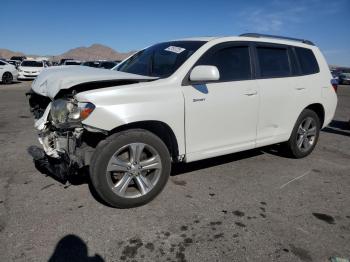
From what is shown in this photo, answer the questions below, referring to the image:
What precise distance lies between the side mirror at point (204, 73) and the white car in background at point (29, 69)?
21436mm

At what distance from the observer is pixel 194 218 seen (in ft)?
11.3

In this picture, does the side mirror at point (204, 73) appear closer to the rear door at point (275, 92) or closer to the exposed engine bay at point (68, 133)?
the exposed engine bay at point (68, 133)

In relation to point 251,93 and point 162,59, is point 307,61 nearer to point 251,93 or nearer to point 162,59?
point 251,93

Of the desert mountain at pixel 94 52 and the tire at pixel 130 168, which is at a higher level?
the desert mountain at pixel 94 52

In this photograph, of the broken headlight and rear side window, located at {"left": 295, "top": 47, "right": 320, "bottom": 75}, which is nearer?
the broken headlight

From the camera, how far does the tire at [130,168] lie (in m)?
3.35

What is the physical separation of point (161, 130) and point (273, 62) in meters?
2.12

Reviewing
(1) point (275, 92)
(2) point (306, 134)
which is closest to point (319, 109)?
(2) point (306, 134)

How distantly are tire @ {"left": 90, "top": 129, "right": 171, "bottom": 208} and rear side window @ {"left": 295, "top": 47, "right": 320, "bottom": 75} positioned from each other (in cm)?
291

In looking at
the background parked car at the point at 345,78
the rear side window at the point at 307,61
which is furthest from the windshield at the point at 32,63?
the background parked car at the point at 345,78

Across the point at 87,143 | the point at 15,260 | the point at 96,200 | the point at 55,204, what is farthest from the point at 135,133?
the point at 15,260

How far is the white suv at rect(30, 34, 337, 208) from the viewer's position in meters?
3.38

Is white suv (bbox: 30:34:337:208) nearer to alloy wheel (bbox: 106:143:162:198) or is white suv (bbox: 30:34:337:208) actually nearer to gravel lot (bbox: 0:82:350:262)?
alloy wheel (bbox: 106:143:162:198)

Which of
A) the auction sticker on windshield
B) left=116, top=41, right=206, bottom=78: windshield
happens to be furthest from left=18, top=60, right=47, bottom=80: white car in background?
the auction sticker on windshield
